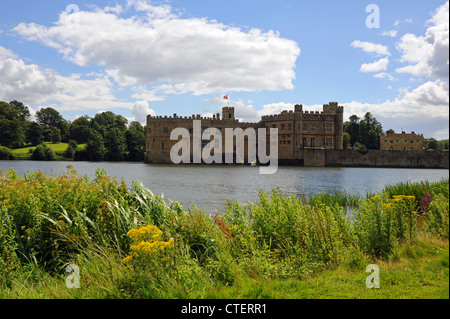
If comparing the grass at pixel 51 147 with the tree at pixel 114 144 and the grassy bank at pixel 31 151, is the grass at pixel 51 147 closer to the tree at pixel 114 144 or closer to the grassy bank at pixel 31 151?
the grassy bank at pixel 31 151

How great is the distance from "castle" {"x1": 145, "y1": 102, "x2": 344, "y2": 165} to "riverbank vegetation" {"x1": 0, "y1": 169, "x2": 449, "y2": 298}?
5366 centimetres

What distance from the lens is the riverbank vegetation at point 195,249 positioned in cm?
396

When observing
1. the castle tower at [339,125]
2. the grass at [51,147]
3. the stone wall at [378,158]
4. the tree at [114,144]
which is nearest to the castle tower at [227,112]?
the stone wall at [378,158]

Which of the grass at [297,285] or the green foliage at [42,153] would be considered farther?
the green foliage at [42,153]

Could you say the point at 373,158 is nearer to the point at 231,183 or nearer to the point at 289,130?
the point at 289,130

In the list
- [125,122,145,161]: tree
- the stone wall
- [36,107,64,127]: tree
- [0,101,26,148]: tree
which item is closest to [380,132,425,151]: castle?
the stone wall

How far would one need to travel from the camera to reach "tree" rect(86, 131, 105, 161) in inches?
2388

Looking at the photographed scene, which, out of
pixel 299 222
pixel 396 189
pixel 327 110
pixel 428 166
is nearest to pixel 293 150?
pixel 327 110

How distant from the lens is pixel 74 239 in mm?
5324

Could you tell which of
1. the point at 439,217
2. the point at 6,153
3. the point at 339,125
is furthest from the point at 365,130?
the point at 439,217

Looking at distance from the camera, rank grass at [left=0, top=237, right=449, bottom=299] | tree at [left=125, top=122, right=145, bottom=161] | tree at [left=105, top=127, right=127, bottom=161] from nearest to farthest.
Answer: grass at [left=0, top=237, right=449, bottom=299]
tree at [left=105, top=127, right=127, bottom=161]
tree at [left=125, top=122, right=145, bottom=161]

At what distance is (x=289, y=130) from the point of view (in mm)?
60312

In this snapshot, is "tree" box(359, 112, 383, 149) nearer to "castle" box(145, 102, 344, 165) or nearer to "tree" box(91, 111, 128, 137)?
"castle" box(145, 102, 344, 165)

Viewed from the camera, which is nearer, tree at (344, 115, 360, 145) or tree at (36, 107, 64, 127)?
tree at (36, 107, 64, 127)
